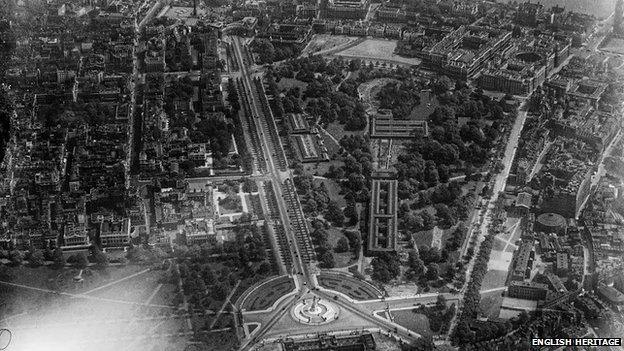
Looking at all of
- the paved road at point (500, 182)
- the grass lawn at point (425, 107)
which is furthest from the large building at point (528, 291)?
the grass lawn at point (425, 107)

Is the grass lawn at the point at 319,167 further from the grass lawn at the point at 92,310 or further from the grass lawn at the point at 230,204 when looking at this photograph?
the grass lawn at the point at 92,310

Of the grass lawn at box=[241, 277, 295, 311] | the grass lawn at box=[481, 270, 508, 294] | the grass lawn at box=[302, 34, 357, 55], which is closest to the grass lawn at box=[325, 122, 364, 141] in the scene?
the grass lawn at box=[302, 34, 357, 55]

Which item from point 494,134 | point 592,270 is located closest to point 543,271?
point 592,270

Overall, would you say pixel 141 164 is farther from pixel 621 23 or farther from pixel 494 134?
pixel 621 23

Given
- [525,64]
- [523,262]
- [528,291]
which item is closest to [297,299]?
[528,291]

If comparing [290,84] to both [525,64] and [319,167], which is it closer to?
[319,167]

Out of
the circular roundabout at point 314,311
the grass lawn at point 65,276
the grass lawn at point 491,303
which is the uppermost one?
the grass lawn at point 65,276
